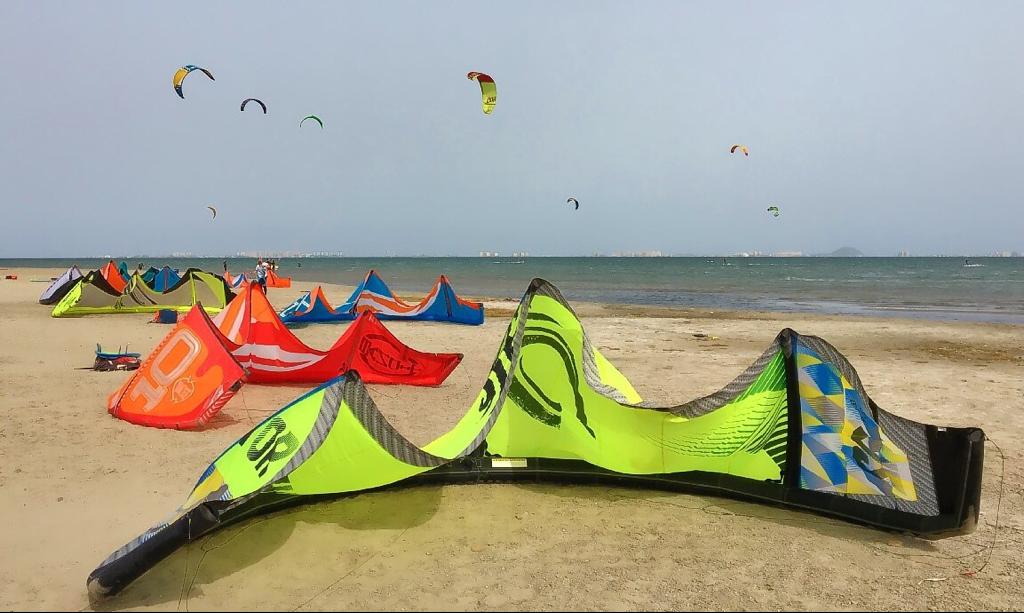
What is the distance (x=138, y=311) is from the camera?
17875mm

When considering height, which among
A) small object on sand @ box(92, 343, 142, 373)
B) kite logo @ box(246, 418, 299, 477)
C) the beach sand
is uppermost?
kite logo @ box(246, 418, 299, 477)

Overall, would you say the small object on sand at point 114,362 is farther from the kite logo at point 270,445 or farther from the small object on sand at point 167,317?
the small object on sand at point 167,317

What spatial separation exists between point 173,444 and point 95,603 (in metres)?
2.93

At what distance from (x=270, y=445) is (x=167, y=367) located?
334cm

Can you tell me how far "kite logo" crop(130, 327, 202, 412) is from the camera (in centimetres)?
664

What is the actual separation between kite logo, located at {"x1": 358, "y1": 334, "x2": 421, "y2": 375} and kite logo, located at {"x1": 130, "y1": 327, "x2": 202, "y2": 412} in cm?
242

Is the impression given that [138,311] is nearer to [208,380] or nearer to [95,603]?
[208,380]

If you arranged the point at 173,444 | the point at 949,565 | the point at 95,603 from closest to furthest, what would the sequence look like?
the point at 95,603, the point at 949,565, the point at 173,444

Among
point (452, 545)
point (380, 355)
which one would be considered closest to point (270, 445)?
point (452, 545)

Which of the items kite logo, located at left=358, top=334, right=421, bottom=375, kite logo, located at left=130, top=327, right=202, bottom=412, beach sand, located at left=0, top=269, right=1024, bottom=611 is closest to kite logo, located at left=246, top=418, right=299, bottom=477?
beach sand, located at left=0, top=269, right=1024, bottom=611

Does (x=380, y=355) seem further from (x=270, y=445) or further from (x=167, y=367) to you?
(x=270, y=445)

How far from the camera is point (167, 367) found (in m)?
6.78

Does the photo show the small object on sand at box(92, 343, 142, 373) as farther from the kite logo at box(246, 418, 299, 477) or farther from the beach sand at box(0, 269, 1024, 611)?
the kite logo at box(246, 418, 299, 477)

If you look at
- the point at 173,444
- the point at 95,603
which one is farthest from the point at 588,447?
the point at 173,444
